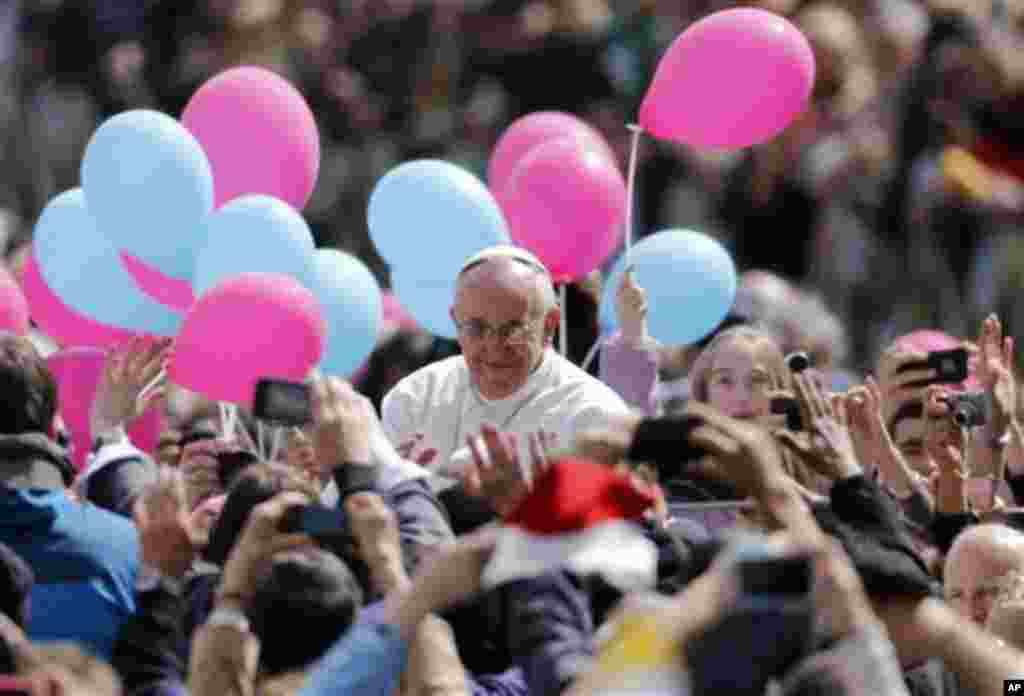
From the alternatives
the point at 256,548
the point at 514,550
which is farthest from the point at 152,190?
the point at 514,550

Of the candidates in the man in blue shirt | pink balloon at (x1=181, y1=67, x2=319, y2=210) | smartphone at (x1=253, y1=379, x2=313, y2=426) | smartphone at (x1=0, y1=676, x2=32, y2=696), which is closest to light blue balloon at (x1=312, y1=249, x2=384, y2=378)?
pink balloon at (x1=181, y1=67, x2=319, y2=210)

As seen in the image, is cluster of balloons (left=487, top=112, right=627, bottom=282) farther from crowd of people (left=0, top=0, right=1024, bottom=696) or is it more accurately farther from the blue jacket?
the blue jacket

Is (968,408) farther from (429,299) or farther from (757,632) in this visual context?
(757,632)

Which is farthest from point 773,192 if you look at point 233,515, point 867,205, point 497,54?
point 233,515

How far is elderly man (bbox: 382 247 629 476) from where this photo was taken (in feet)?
32.9

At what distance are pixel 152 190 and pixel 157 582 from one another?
3575 mm

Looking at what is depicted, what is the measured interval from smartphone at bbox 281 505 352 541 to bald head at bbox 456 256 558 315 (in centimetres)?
280

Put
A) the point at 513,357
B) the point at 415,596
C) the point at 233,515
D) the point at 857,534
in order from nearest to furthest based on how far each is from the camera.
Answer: the point at 415,596, the point at 857,534, the point at 233,515, the point at 513,357

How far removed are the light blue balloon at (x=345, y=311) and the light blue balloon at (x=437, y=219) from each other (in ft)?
0.61

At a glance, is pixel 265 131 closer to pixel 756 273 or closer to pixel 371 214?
pixel 371 214

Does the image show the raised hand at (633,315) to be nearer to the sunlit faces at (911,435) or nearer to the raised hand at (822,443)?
the sunlit faces at (911,435)

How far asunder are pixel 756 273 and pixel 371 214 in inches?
142

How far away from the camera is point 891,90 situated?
51.5ft

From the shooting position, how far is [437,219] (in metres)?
11.1
